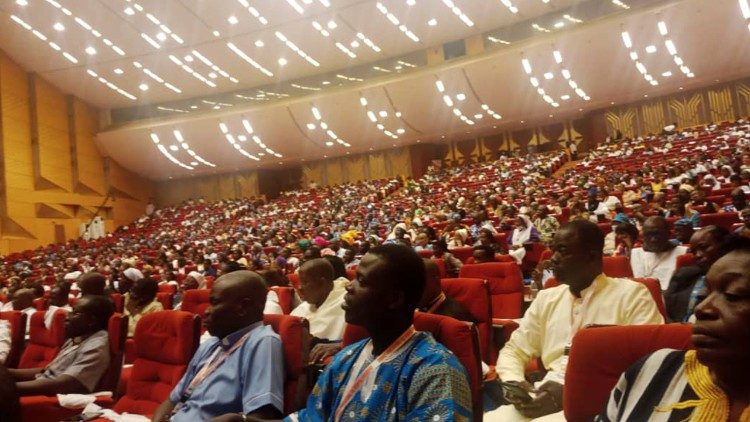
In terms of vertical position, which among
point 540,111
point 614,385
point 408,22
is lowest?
point 614,385

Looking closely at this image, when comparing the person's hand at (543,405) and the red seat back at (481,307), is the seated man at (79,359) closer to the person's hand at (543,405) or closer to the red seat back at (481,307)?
the red seat back at (481,307)

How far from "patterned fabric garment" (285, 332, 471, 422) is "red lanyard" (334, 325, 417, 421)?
0.01 metres

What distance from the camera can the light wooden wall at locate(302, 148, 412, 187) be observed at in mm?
27484

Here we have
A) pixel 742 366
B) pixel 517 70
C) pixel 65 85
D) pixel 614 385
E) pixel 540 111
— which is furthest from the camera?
pixel 65 85

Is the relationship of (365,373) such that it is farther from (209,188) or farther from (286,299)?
(209,188)

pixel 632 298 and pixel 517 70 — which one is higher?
pixel 517 70

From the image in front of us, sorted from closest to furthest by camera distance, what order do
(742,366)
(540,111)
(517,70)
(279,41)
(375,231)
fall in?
(742,366)
(375,231)
(517,70)
(279,41)
(540,111)

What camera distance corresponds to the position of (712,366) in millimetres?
1202

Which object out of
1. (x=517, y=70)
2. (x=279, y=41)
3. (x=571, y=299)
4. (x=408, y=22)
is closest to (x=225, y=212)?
(x=279, y=41)

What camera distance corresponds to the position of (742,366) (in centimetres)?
118

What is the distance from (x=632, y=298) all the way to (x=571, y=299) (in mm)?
262

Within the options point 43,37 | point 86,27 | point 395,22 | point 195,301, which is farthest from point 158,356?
point 43,37

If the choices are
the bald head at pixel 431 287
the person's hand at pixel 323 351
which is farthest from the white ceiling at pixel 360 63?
the person's hand at pixel 323 351

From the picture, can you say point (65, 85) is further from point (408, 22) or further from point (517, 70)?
point (517, 70)
